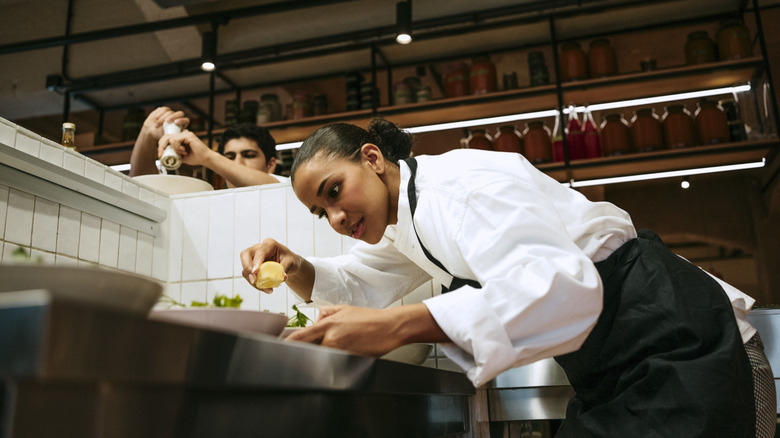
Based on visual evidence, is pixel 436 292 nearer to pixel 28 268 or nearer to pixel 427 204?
pixel 427 204

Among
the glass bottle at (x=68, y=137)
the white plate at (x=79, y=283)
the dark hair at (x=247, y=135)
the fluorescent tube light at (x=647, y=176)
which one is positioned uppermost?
the dark hair at (x=247, y=135)

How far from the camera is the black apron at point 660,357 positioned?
985 millimetres

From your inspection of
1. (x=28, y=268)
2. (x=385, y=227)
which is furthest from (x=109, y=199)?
(x=28, y=268)

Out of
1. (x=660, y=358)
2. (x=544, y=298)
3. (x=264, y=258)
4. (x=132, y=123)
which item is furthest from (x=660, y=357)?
(x=132, y=123)

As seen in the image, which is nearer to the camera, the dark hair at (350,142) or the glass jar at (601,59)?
the dark hair at (350,142)

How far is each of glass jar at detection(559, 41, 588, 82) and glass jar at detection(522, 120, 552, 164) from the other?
322mm

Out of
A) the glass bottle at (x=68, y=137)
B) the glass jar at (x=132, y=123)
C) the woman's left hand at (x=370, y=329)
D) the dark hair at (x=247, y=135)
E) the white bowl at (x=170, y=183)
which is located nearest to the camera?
the woman's left hand at (x=370, y=329)

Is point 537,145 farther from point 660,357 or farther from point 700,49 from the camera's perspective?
point 660,357

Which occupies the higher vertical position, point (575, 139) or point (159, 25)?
point (159, 25)

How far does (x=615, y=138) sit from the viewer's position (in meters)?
3.19

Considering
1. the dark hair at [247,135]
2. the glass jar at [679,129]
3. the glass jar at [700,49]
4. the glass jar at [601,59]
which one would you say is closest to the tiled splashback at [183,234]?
the dark hair at [247,135]

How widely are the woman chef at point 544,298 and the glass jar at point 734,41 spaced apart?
241 cm

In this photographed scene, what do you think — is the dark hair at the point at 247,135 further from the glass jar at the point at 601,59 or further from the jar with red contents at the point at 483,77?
the glass jar at the point at 601,59

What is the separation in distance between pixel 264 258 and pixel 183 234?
701mm
